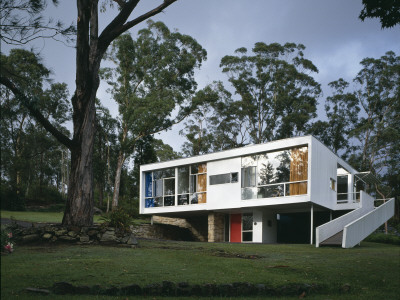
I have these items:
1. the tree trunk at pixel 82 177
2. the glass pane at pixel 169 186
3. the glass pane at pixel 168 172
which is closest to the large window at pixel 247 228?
the glass pane at pixel 169 186

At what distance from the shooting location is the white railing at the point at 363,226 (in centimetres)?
1809

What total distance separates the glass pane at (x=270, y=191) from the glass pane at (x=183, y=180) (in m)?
5.37

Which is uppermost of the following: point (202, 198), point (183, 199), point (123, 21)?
point (123, 21)

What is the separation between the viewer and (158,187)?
93.4 ft

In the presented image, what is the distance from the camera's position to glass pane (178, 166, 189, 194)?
2689 centimetres

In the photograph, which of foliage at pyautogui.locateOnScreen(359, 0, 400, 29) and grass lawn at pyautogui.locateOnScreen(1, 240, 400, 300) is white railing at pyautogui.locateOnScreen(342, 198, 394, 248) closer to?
grass lawn at pyautogui.locateOnScreen(1, 240, 400, 300)

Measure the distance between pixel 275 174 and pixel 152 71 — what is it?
2124cm

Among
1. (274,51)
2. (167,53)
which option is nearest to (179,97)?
(167,53)

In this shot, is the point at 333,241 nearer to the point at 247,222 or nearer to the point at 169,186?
the point at 247,222

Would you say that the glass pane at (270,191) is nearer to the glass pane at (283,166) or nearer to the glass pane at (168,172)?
the glass pane at (283,166)

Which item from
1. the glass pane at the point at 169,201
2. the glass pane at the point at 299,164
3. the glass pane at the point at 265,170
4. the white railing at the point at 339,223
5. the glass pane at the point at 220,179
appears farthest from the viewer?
the glass pane at the point at 169,201

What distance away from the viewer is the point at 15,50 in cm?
807

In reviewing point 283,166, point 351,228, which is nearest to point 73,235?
point 351,228

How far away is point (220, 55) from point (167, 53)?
19.4 feet
